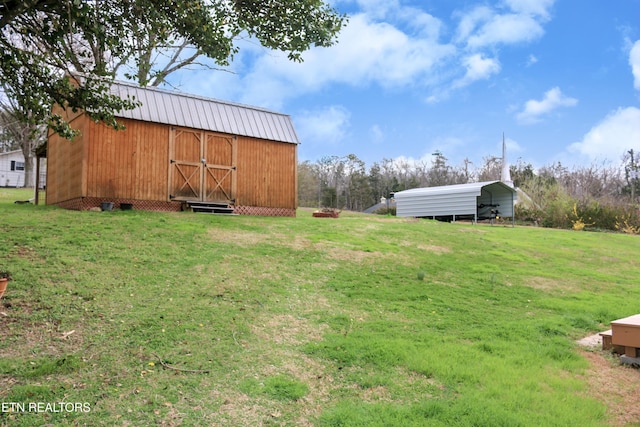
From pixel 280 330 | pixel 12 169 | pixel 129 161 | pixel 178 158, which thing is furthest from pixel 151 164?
pixel 12 169

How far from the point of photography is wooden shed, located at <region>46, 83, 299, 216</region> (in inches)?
549

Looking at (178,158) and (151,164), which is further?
(178,158)

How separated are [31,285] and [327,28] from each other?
6439mm

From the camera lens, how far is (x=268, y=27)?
8117mm

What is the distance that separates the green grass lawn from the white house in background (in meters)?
38.5

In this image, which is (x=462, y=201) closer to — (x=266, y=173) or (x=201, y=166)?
(x=266, y=173)

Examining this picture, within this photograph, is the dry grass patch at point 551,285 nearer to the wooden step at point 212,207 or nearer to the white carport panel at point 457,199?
the wooden step at point 212,207

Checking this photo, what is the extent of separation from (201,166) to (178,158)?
84 cm

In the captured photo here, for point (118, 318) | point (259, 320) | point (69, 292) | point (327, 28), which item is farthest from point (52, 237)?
point (327, 28)

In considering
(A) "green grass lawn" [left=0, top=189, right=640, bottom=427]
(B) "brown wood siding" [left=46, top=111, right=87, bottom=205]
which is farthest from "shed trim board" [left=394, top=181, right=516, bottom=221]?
(B) "brown wood siding" [left=46, top=111, right=87, bottom=205]

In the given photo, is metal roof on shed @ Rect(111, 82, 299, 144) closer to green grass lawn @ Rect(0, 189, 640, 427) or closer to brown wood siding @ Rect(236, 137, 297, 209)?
brown wood siding @ Rect(236, 137, 297, 209)

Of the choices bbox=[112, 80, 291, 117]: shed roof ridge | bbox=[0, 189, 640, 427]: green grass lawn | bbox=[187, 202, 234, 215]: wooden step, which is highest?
bbox=[112, 80, 291, 117]: shed roof ridge

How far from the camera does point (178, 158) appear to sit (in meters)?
15.3

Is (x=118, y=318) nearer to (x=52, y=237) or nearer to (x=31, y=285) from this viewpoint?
(x=31, y=285)
